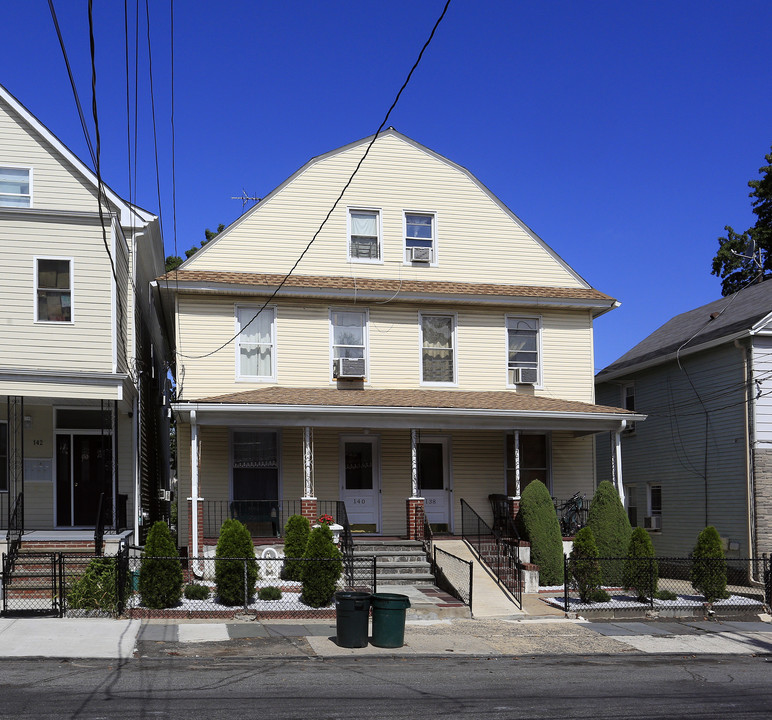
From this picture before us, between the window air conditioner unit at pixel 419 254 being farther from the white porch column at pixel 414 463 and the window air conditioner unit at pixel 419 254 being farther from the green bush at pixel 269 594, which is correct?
the green bush at pixel 269 594

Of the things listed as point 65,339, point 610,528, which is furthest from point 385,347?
point 65,339

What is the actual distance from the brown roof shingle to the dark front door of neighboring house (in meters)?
4.01

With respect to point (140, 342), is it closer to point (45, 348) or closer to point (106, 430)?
point (106, 430)

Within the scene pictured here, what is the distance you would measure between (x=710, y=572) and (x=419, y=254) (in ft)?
33.4

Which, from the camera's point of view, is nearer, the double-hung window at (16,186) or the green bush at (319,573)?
the green bush at (319,573)

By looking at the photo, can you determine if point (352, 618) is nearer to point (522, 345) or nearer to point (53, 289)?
point (53, 289)

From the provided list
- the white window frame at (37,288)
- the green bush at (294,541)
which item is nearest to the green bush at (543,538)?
the green bush at (294,541)

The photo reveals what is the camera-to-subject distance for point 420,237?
2366cm

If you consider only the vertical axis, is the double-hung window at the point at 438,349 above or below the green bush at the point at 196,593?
above

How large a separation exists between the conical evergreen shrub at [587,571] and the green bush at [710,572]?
185 centimetres

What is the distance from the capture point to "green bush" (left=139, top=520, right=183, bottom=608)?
15.8 metres

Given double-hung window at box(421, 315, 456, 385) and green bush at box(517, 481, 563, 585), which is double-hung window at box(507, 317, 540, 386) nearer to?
double-hung window at box(421, 315, 456, 385)

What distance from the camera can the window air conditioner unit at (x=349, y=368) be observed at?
22.0m

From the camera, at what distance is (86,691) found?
1009 centimetres
